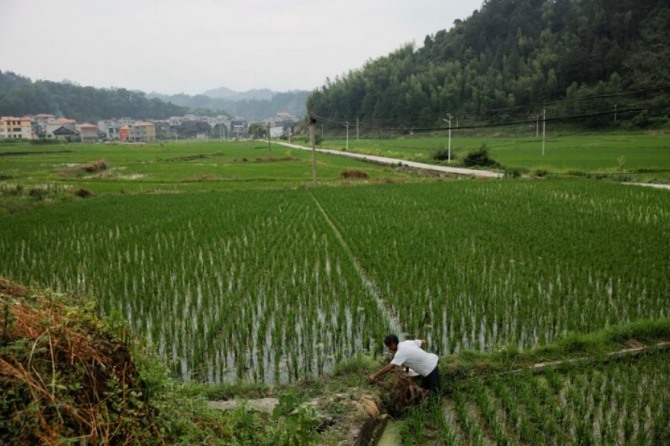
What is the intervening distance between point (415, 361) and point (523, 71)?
69.8 m

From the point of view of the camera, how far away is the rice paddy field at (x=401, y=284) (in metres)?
4.83

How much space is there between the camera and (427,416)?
4.63m

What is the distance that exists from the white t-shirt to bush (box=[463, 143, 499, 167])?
28929 millimetres

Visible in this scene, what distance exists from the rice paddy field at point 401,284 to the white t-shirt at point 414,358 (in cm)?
38

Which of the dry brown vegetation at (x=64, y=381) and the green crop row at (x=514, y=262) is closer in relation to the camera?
the dry brown vegetation at (x=64, y=381)

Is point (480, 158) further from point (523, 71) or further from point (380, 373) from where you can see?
point (523, 71)

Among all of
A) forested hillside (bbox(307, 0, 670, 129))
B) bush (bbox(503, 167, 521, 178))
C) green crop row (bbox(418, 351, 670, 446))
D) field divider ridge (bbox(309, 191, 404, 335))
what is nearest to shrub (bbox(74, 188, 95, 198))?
field divider ridge (bbox(309, 191, 404, 335))

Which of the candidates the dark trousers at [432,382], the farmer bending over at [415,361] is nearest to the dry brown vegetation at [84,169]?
the farmer bending over at [415,361]

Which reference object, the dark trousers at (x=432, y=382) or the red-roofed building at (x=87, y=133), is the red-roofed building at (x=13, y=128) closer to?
the red-roofed building at (x=87, y=133)

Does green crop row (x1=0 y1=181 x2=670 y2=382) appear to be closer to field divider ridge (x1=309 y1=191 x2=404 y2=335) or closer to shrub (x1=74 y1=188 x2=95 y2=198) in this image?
field divider ridge (x1=309 y1=191 x2=404 y2=335)

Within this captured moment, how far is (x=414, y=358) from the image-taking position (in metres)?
4.86

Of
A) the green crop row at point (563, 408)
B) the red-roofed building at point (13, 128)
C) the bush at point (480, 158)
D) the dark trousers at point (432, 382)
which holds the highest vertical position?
the red-roofed building at point (13, 128)

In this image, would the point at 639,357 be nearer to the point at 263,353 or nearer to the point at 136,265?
the point at 263,353

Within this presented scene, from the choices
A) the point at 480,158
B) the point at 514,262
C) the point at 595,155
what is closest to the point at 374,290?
the point at 514,262
